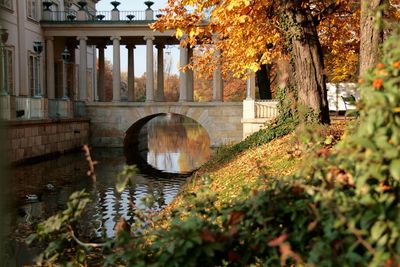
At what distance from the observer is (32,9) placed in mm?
35906

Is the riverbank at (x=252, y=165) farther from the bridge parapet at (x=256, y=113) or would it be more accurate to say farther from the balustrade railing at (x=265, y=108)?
the bridge parapet at (x=256, y=113)

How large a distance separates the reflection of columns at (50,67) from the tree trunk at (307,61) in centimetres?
2783

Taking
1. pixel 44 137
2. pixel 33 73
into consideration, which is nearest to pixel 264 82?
pixel 44 137

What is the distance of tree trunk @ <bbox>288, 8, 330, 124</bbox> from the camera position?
1277cm

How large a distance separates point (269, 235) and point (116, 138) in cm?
3444

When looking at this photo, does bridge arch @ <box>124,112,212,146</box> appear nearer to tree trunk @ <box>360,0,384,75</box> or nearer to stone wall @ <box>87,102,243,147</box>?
stone wall @ <box>87,102,243,147</box>

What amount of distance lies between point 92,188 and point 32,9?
22267 millimetres

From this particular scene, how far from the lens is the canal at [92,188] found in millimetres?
10398

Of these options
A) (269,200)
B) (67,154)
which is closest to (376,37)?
(269,200)

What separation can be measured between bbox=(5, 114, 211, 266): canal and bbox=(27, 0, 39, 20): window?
965 cm

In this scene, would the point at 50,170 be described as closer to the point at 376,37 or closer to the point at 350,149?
the point at 376,37

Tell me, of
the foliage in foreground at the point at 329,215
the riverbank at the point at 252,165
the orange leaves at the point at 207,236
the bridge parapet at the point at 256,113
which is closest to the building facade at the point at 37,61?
the bridge parapet at the point at 256,113

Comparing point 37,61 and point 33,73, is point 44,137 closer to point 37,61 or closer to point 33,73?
point 33,73

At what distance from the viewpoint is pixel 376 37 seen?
1005 centimetres
